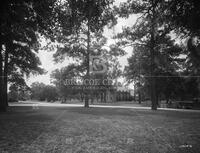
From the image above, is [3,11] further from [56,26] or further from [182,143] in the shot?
[182,143]

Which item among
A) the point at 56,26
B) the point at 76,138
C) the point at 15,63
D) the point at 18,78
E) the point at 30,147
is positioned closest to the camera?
the point at 30,147

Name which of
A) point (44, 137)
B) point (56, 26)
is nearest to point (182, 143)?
point (44, 137)

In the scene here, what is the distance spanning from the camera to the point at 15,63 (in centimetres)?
2400

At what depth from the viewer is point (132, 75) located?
4431 centimetres

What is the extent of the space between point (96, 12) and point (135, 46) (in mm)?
18548

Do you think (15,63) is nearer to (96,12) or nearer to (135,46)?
(135,46)

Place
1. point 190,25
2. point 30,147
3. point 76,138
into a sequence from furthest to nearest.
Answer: point 190,25 < point 76,138 < point 30,147

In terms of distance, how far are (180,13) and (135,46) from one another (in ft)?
53.4

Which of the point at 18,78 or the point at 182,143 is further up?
the point at 18,78

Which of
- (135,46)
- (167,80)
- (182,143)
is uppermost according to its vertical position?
(135,46)

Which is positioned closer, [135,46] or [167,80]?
[135,46]

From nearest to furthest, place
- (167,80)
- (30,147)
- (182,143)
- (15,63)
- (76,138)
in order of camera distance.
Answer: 1. (30,147)
2. (182,143)
3. (76,138)
4. (15,63)
5. (167,80)

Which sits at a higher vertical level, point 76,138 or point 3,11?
point 3,11

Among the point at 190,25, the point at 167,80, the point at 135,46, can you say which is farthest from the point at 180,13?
the point at 167,80
